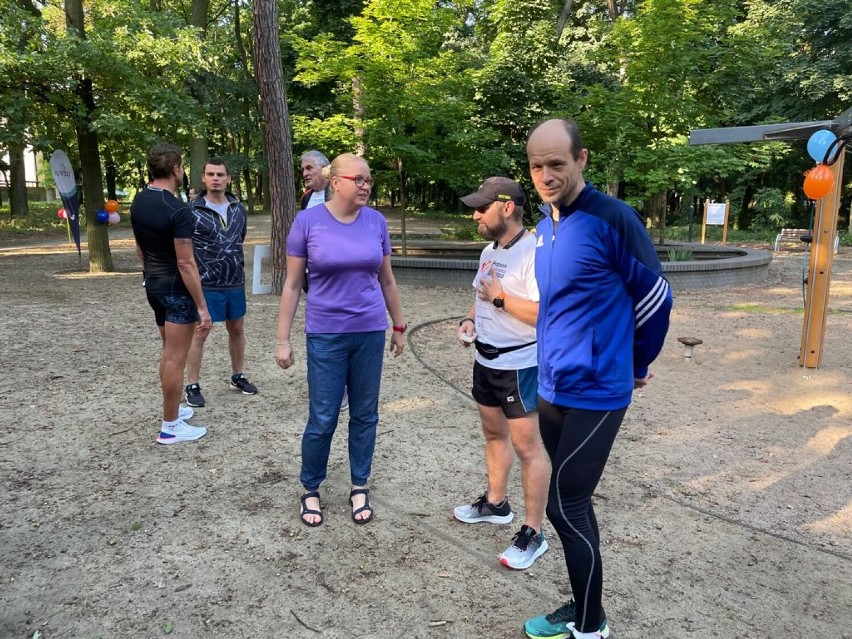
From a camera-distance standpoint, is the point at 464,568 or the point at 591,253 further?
the point at 464,568

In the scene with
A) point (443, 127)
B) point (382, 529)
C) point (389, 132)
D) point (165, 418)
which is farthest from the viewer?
point (443, 127)

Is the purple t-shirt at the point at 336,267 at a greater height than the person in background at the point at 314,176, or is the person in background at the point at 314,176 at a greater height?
the person in background at the point at 314,176

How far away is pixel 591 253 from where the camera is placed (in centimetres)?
204

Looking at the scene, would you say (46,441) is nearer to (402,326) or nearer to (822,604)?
(402,326)

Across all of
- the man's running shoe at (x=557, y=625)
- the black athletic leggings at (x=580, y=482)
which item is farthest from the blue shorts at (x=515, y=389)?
the man's running shoe at (x=557, y=625)

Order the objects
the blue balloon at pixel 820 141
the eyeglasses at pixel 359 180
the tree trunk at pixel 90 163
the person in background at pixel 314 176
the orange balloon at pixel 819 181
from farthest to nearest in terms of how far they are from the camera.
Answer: the tree trunk at pixel 90 163 → the blue balloon at pixel 820 141 → the orange balloon at pixel 819 181 → the person in background at pixel 314 176 → the eyeglasses at pixel 359 180

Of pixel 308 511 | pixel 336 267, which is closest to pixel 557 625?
pixel 308 511

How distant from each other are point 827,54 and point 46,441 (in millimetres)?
31163

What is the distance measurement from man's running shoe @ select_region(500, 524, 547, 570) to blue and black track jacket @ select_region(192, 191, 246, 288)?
10.5 ft

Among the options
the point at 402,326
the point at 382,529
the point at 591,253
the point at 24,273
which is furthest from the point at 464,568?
the point at 24,273

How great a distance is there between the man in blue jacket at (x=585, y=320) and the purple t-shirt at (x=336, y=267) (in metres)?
1.19

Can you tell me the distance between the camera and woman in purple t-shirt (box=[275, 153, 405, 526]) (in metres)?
3.08

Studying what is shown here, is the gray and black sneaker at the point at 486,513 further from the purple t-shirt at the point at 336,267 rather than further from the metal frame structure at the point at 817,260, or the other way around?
the metal frame structure at the point at 817,260

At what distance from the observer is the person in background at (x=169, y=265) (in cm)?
392
